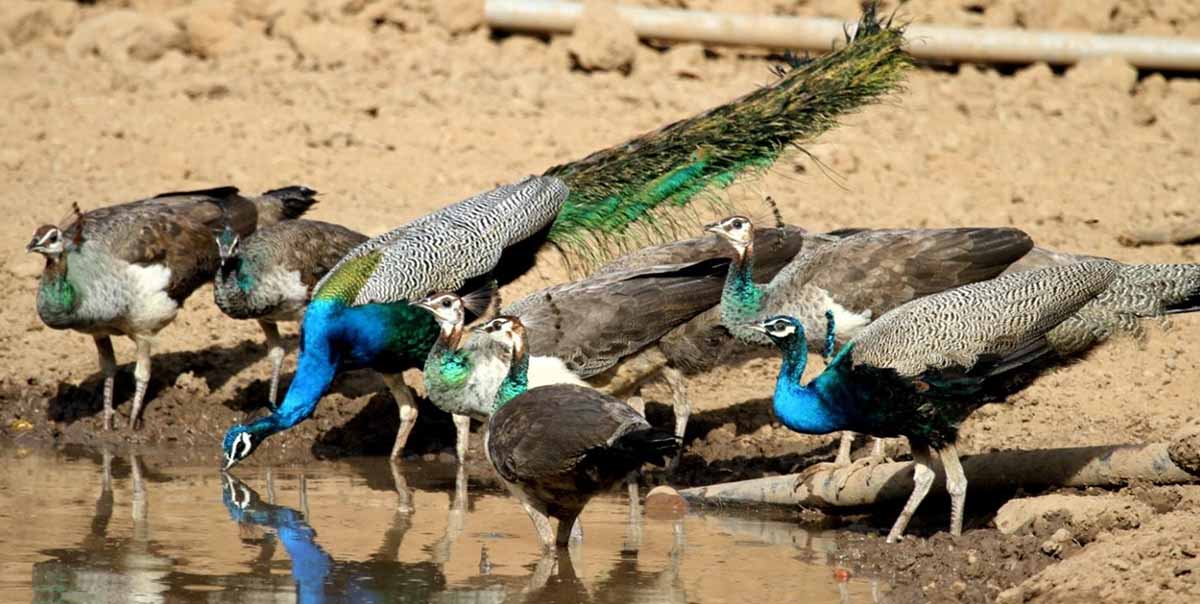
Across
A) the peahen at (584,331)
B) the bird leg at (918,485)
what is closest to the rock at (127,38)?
the peahen at (584,331)

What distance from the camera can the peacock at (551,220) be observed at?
9.86m

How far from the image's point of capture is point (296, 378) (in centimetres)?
985

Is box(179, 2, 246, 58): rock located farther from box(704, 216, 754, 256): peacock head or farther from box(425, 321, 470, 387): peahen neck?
box(704, 216, 754, 256): peacock head

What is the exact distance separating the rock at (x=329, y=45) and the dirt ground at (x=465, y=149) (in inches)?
0.9

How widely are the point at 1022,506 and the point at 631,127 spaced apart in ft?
21.7

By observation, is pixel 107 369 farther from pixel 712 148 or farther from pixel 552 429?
pixel 552 429

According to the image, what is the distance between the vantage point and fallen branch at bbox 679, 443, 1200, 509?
8.11 meters

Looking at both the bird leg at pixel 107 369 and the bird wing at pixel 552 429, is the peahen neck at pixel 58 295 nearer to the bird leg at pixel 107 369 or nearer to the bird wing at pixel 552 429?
the bird leg at pixel 107 369

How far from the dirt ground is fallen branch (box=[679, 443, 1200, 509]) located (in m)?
0.71

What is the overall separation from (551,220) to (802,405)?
2.86m

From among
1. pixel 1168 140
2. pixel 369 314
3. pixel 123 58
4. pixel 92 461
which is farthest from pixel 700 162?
pixel 123 58

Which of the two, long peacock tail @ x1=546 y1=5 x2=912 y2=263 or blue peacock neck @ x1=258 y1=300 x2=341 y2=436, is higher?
long peacock tail @ x1=546 y1=5 x2=912 y2=263

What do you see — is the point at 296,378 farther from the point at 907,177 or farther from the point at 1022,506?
the point at 907,177

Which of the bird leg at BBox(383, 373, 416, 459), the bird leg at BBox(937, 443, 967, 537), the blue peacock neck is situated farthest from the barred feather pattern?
the bird leg at BBox(937, 443, 967, 537)
